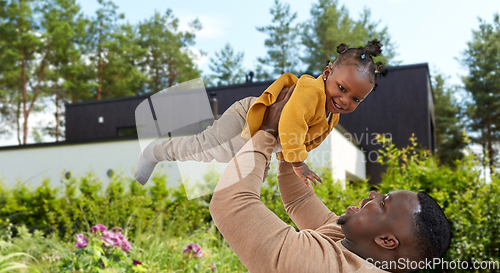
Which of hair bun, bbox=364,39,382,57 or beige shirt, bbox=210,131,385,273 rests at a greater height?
hair bun, bbox=364,39,382,57

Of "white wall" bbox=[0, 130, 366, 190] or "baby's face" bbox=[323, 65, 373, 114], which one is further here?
"white wall" bbox=[0, 130, 366, 190]

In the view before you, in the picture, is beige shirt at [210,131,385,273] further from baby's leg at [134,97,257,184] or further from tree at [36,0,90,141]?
tree at [36,0,90,141]

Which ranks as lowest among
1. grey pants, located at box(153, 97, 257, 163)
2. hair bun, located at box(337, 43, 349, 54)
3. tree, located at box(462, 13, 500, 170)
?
grey pants, located at box(153, 97, 257, 163)

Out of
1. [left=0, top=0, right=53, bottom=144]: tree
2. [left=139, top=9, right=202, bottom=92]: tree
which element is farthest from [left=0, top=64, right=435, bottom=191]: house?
[left=0, top=0, right=53, bottom=144]: tree

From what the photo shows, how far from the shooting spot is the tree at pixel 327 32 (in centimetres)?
1550

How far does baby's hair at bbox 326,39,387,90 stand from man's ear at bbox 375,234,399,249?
394 mm

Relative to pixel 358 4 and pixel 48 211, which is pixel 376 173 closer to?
pixel 48 211

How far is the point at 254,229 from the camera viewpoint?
0.76m

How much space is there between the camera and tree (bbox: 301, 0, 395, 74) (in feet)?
50.9

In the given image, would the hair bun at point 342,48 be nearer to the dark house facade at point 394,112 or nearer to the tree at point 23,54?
the dark house facade at point 394,112

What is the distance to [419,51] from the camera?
1591 centimetres

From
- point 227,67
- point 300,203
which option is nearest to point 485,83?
point 227,67

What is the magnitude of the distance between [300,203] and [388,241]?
1.07 ft

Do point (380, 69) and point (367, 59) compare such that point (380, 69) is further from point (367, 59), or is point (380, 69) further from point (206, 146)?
point (206, 146)
